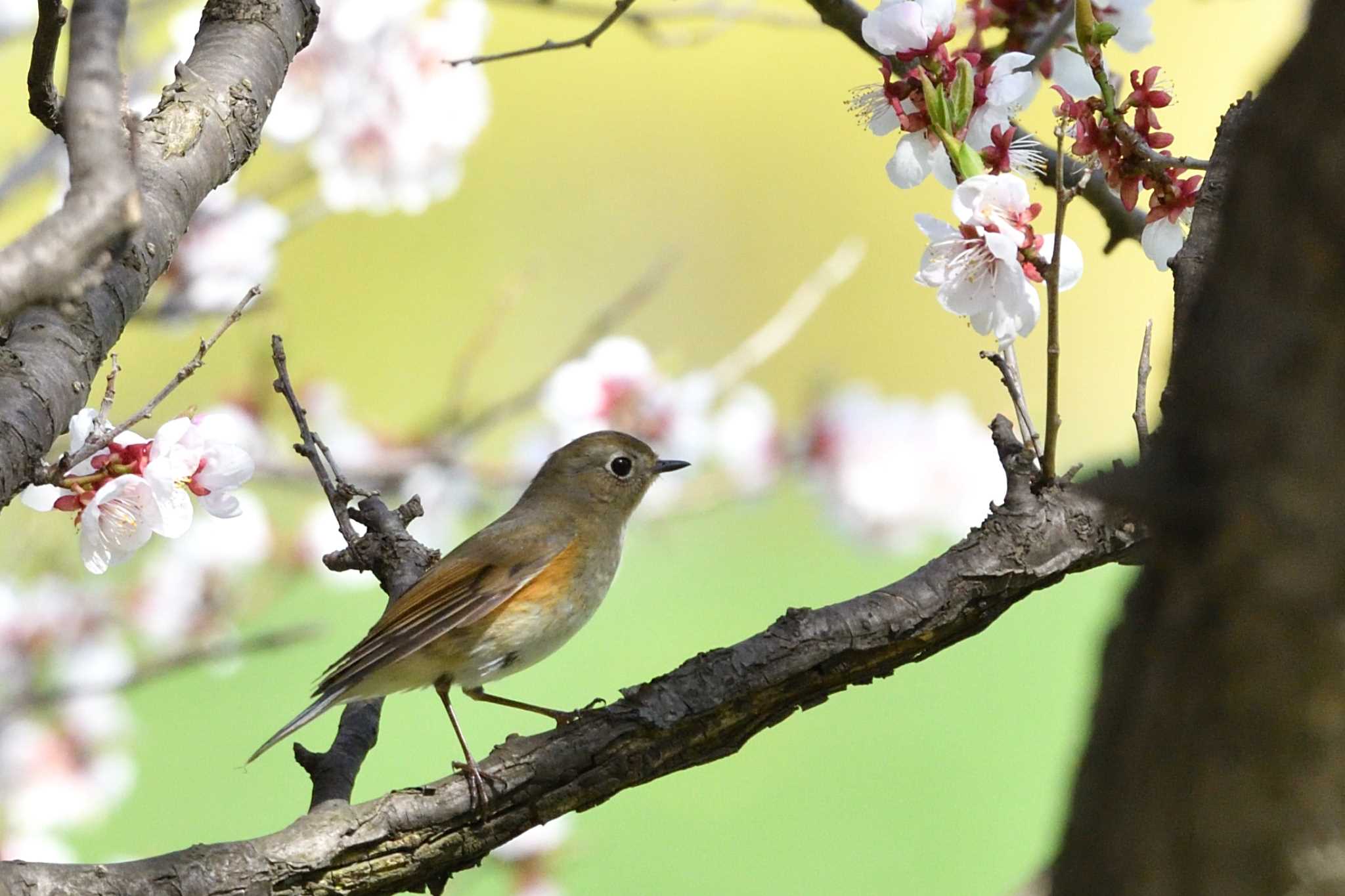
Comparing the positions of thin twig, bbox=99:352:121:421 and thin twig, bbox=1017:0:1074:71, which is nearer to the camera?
thin twig, bbox=99:352:121:421

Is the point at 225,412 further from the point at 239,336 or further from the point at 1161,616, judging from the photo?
the point at 239,336

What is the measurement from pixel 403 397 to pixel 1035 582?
765 cm

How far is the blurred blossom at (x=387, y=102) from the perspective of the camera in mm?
3836

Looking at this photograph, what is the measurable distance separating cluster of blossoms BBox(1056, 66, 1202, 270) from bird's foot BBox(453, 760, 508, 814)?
1272mm

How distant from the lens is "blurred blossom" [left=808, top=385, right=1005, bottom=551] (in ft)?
15.1

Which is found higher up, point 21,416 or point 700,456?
point 700,456

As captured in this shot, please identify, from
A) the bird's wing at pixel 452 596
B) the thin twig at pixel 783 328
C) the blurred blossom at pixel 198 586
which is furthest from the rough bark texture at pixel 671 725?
the blurred blossom at pixel 198 586

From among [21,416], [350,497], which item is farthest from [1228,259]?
[350,497]

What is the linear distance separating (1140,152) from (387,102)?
7.99ft

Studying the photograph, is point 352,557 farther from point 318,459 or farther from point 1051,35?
point 1051,35

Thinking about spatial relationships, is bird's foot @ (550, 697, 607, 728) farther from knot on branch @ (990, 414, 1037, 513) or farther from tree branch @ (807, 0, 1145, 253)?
tree branch @ (807, 0, 1145, 253)

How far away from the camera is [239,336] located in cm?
898

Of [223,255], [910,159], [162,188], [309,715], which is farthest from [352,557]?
[910,159]

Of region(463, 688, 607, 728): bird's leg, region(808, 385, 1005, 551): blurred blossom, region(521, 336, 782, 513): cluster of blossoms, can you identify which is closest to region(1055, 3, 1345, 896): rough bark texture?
region(463, 688, 607, 728): bird's leg
